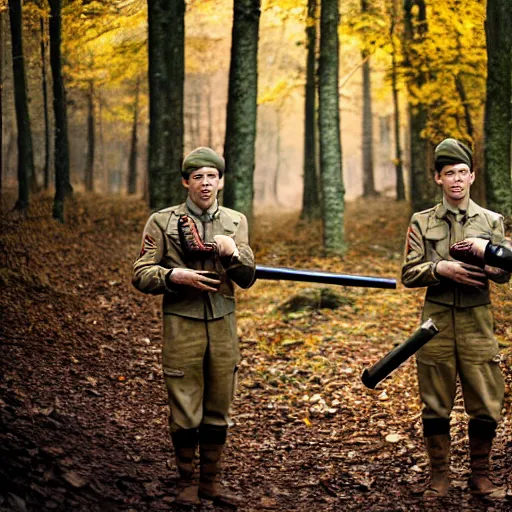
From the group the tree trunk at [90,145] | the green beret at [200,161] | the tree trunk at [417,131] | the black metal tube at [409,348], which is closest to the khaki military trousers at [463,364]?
the black metal tube at [409,348]

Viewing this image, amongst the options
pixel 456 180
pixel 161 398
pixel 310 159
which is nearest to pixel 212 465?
pixel 161 398

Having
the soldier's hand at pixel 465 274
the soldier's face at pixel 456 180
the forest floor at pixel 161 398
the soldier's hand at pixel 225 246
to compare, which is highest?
the soldier's face at pixel 456 180

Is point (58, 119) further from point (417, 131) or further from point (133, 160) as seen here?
point (133, 160)

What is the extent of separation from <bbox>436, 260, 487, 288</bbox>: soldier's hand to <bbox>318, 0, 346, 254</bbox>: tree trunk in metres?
8.53

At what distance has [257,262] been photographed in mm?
12578

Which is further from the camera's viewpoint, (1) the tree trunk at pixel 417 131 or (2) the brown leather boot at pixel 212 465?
(1) the tree trunk at pixel 417 131

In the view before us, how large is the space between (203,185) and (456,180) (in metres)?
1.65

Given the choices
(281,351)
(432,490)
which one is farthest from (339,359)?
(432,490)

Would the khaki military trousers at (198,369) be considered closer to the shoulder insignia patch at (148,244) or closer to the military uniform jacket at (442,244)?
the shoulder insignia patch at (148,244)

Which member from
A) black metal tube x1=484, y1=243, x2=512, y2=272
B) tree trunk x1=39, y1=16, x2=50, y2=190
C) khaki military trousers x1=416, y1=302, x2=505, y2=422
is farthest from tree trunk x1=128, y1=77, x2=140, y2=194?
black metal tube x1=484, y1=243, x2=512, y2=272

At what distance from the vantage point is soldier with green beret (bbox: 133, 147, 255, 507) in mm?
4508

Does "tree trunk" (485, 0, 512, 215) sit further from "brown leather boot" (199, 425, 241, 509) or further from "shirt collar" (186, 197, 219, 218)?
"brown leather boot" (199, 425, 241, 509)

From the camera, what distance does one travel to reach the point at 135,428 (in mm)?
6172

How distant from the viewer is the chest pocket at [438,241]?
186 inches
